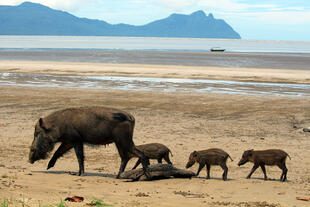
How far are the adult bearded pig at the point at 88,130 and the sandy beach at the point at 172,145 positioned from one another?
617 millimetres


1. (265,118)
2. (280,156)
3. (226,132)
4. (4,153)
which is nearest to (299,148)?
(226,132)

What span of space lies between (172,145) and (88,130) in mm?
4650

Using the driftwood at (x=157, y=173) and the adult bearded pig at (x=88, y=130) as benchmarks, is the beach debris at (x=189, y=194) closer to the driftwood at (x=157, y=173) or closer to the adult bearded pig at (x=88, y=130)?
the driftwood at (x=157, y=173)

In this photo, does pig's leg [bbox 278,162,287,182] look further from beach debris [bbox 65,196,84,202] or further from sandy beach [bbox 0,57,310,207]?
beach debris [bbox 65,196,84,202]

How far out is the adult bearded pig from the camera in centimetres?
1129

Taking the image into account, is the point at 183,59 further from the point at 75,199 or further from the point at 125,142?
the point at 75,199

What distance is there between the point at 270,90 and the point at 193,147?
56.2ft

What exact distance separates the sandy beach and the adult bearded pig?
24.3 inches

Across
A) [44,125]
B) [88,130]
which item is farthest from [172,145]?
[44,125]

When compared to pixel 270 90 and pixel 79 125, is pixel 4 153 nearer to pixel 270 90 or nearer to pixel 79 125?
pixel 79 125

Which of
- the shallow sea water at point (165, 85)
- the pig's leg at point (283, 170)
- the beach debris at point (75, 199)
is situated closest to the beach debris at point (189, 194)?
the beach debris at point (75, 199)

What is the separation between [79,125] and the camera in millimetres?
11438

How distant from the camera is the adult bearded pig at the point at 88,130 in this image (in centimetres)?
1129

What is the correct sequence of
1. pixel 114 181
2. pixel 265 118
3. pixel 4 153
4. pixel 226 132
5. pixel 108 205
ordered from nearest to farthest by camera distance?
1. pixel 108 205
2. pixel 114 181
3. pixel 4 153
4. pixel 226 132
5. pixel 265 118
